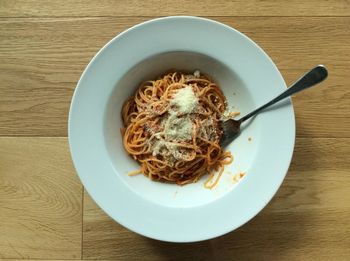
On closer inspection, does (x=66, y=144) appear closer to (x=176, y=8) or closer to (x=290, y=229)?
(x=176, y=8)

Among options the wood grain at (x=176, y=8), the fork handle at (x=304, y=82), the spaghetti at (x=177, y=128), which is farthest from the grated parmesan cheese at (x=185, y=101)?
the wood grain at (x=176, y=8)

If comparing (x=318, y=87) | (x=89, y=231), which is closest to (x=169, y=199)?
(x=89, y=231)

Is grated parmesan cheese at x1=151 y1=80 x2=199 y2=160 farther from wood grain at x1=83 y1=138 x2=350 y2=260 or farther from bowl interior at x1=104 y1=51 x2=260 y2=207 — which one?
wood grain at x1=83 y1=138 x2=350 y2=260

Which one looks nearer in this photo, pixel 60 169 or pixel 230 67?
pixel 230 67

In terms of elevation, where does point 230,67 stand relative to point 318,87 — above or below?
above

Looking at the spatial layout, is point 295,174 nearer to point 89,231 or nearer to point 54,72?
point 89,231

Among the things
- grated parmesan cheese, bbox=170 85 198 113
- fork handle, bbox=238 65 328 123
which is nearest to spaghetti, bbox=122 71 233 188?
grated parmesan cheese, bbox=170 85 198 113

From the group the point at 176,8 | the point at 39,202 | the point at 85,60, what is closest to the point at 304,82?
the point at 176,8
